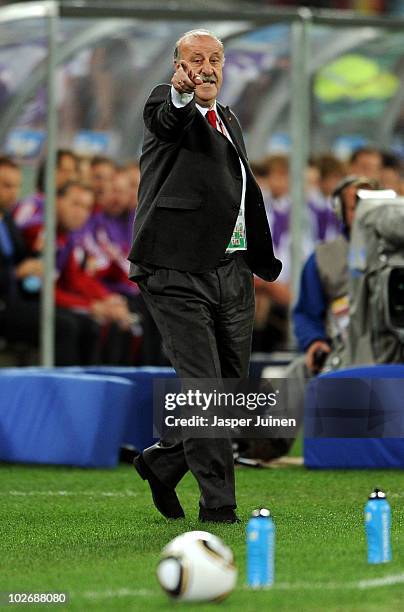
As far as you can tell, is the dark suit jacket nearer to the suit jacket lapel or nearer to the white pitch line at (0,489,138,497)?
the suit jacket lapel

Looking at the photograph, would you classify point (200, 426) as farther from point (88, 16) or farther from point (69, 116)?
point (69, 116)

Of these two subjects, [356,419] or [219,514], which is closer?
[219,514]

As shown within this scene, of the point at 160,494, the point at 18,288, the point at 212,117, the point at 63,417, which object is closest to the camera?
the point at 212,117

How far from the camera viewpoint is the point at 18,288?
14.8 metres

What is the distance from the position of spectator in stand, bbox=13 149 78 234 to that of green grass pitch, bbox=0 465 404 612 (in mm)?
4370

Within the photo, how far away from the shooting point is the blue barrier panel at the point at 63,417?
35.3 ft

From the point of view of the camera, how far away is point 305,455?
10602mm

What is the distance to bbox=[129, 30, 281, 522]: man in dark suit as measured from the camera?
7105 mm

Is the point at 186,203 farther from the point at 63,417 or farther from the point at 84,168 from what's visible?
the point at 84,168

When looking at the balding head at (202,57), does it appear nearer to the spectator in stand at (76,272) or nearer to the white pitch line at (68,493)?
the white pitch line at (68,493)

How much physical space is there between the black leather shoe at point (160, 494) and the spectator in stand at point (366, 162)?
7.76 meters
